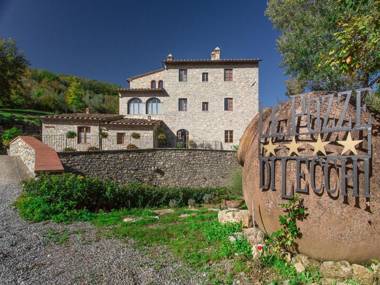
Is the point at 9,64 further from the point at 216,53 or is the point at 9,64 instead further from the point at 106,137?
the point at 216,53

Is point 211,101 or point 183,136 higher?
→ point 211,101

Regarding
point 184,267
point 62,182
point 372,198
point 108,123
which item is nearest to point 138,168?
point 108,123

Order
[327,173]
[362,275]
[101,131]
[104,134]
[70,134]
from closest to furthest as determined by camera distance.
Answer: [362,275]
[327,173]
[70,134]
[104,134]
[101,131]

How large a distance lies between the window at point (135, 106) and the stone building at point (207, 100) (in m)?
1.45

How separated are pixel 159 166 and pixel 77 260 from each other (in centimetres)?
1369

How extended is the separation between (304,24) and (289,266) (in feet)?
50.5

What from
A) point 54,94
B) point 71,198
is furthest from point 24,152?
point 54,94

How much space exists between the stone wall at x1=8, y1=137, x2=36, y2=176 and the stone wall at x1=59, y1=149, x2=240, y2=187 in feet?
5.26

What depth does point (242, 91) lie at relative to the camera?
25.6m

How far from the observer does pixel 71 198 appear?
7.61 metres

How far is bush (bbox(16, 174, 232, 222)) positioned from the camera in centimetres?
679

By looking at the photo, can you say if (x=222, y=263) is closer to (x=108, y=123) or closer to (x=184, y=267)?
(x=184, y=267)

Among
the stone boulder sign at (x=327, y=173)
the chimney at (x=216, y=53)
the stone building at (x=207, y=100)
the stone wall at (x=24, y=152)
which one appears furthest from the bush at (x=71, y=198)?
the chimney at (x=216, y=53)

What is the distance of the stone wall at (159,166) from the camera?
14.5 metres
